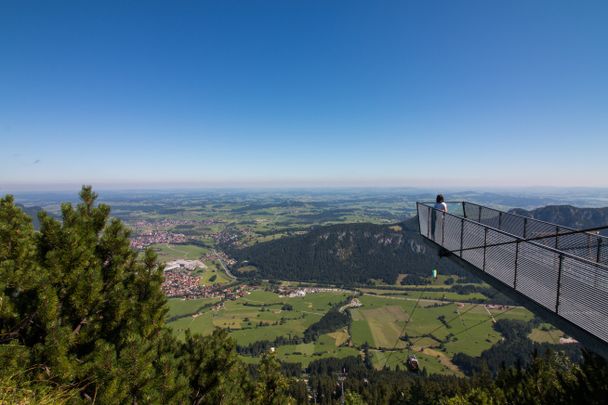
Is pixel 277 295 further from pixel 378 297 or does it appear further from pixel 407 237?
pixel 407 237

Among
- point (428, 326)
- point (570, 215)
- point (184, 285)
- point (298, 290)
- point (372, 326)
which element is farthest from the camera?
point (570, 215)

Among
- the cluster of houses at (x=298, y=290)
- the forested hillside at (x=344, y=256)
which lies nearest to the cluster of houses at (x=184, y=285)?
the cluster of houses at (x=298, y=290)

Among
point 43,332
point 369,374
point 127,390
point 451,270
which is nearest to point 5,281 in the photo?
point 43,332

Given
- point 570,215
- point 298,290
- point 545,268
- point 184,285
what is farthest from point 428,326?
point 545,268

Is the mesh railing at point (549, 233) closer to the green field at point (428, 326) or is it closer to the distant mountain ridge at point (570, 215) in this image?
the green field at point (428, 326)

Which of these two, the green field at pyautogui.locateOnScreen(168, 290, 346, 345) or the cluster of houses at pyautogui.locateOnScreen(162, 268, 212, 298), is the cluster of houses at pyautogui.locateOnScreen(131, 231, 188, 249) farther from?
the green field at pyautogui.locateOnScreen(168, 290, 346, 345)

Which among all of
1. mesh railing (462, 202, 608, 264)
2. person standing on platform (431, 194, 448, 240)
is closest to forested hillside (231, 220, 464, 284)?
mesh railing (462, 202, 608, 264)

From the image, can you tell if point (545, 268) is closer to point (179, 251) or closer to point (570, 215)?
point (179, 251)
